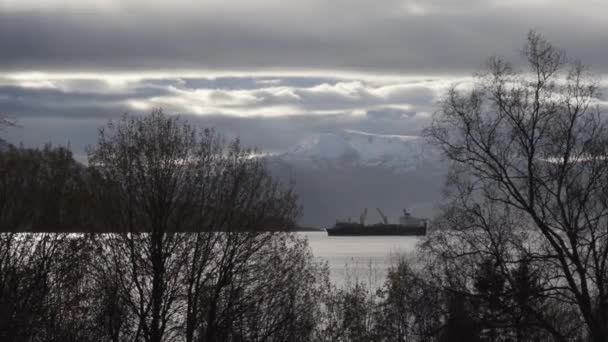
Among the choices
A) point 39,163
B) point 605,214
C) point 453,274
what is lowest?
point 453,274

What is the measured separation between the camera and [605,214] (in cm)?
2798

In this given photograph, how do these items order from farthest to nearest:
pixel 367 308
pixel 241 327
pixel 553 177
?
pixel 367 308 → pixel 241 327 → pixel 553 177

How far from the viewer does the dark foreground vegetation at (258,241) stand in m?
27.1

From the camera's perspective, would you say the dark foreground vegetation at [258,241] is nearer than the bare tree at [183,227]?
Yes

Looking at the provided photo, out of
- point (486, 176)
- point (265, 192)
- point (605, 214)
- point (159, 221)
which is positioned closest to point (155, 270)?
point (159, 221)

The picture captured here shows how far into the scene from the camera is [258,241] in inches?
1494

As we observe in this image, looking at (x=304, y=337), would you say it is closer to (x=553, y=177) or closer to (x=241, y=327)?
(x=241, y=327)

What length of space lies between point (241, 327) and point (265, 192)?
655 cm

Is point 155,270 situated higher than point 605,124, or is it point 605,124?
point 605,124

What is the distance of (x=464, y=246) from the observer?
29641 mm

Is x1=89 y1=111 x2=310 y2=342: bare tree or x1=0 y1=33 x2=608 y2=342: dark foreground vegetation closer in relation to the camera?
x1=0 y1=33 x2=608 y2=342: dark foreground vegetation

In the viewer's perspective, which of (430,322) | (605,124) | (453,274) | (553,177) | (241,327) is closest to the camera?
(553,177)

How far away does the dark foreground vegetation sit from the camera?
27141 millimetres

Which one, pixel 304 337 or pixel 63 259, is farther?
pixel 304 337
